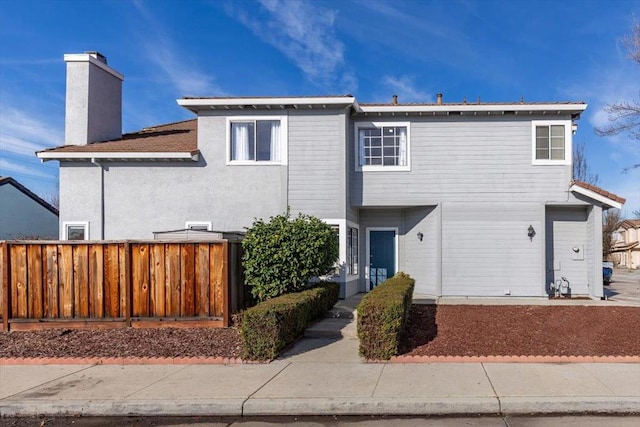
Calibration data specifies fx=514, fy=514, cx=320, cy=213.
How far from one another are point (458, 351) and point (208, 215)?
8179mm

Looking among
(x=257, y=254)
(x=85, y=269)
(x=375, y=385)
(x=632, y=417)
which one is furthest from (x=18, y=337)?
(x=632, y=417)

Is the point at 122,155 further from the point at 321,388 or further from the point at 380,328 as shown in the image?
the point at 321,388

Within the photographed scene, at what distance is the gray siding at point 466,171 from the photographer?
14422mm

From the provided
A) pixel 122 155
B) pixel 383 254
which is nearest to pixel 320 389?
pixel 383 254

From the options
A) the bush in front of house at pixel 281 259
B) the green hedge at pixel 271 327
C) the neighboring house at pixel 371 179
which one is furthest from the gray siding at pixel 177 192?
the green hedge at pixel 271 327

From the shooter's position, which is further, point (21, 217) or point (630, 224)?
point (630, 224)

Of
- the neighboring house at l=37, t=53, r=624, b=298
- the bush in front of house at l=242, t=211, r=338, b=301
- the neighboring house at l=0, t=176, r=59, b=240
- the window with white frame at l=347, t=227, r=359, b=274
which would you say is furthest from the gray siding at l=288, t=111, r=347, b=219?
the neighboring house at l=0, t=176, r=59, b=240

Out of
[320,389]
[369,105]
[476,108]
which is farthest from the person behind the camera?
[369,105]

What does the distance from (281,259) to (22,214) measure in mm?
17217

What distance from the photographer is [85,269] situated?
32.9 feet

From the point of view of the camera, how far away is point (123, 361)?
805cm

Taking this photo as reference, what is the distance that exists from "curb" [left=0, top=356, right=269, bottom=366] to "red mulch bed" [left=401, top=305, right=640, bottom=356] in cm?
287

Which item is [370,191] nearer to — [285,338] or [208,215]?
[208,215]

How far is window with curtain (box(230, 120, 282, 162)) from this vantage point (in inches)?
554
